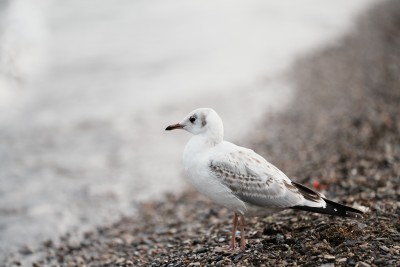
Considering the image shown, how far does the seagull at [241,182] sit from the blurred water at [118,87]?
4032 millimetres

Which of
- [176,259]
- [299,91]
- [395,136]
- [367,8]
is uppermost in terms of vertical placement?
[367,8]

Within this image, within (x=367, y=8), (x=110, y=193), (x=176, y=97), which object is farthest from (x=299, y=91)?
(x=367, y=8)

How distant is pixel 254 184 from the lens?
6051 mm

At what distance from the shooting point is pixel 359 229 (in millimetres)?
6164

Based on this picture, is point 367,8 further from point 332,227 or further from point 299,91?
point 332,227

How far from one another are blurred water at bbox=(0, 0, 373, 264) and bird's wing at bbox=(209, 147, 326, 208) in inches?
167

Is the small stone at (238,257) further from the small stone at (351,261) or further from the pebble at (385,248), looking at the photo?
the pebble at (385,248)

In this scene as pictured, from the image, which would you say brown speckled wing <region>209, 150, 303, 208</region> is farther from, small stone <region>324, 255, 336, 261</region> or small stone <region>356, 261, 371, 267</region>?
small stone <region>356, 261, 371, 267</region>

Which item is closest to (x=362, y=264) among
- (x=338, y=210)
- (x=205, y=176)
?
(x=338, y=210)

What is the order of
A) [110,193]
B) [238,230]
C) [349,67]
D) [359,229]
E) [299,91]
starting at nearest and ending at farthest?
[359,229] < [238,230] < [110,193] < [299,91] < [349,67]

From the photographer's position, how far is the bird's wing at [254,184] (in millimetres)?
5992

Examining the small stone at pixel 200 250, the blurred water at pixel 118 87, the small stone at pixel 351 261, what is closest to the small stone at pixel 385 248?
the small stone at pixel 351 261

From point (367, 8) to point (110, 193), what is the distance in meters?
25.0

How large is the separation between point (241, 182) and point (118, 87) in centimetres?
1347
